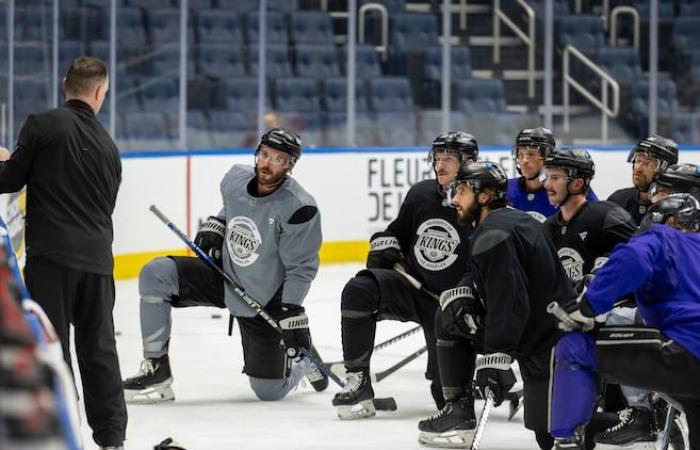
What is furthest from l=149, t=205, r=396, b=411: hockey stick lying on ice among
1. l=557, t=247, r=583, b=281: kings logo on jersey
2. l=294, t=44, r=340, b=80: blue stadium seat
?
l=294, t=44, r=340, b=80: blue stadium seat

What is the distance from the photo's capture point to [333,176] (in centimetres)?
1026

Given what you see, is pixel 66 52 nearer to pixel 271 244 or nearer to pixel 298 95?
pixel 298 95

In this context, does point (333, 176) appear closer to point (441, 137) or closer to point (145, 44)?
point (145, 44)

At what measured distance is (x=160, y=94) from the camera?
391 inches

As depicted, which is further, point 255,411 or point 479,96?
point 479,96

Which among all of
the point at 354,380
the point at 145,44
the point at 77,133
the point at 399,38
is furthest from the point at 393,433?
the point at 399,38

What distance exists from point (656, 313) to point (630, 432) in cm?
74

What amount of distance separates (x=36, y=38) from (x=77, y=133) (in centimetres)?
489

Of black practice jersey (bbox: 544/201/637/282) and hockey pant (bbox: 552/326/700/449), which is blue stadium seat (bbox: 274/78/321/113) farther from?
hockey pant (bbox: 552/326/700/449)

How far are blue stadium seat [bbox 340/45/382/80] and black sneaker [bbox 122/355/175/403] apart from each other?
5.70 metres

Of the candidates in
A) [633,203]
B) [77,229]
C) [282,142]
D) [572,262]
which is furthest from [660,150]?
[77,229]

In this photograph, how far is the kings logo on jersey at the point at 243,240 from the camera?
5352 millimetres

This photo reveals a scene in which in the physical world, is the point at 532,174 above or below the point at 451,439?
above

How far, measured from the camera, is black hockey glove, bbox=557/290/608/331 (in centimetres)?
374
